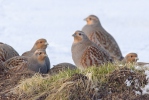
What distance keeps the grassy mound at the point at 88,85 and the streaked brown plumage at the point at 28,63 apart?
3237 mm

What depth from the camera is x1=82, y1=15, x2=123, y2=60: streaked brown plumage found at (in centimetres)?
1318

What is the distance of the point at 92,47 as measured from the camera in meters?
11.1

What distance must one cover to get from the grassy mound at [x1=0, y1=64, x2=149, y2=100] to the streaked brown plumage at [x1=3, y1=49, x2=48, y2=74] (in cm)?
324

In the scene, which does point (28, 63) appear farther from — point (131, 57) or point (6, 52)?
point (131, 57)

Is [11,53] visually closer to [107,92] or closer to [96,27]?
[96,27]

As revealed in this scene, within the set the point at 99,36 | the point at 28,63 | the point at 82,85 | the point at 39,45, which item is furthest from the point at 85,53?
the point at 82,85

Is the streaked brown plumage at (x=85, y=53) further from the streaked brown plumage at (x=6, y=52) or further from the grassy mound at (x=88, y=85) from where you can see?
the grassy mound at (x=88, y=85)

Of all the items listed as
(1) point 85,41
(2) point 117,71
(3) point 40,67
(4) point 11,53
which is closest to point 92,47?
(1) point 85,41

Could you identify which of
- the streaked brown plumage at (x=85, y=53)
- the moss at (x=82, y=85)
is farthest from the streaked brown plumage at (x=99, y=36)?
the moss at (x=82, y=85)

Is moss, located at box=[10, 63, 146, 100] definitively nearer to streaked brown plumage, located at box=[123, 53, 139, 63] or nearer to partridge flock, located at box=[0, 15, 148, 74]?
partridge flock, located at box=[0, 15, 148, 74]

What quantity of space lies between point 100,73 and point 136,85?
497 mm

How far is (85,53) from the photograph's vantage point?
36.3 ft

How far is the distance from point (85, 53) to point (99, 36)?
2.24 metres

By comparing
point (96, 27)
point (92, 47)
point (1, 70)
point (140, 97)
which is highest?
point (96, 27)
